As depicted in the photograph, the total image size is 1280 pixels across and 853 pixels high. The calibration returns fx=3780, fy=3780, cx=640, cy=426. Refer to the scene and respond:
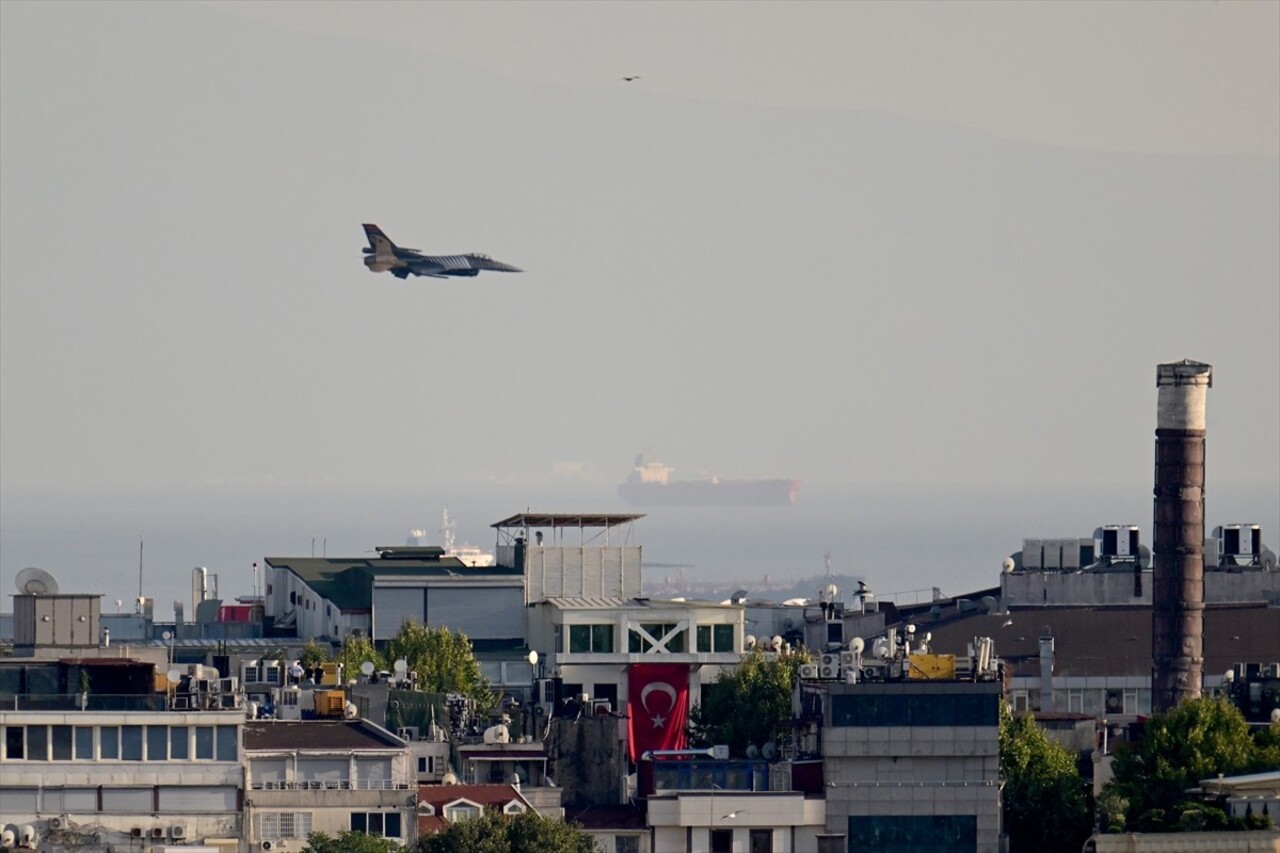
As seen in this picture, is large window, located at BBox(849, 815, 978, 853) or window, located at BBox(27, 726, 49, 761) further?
large window, located at BBox(849, 815, 978, 853)

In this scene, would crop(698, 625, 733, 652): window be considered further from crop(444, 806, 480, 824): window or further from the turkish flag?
crop(444, 806, 480, 824): window

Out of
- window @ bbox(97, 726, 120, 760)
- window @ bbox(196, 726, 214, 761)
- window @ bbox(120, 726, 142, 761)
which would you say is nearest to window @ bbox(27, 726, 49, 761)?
window @ bbox(97, 726, 120, 760)

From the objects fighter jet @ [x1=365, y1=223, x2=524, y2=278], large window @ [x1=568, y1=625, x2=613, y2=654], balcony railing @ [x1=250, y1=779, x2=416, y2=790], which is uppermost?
fighter jet @ [x1=365, y1=223, x2=524, y2=278]

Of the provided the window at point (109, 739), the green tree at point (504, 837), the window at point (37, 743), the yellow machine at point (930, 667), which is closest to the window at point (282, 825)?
the green tree at point (504, 837)

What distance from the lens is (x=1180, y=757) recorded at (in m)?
100

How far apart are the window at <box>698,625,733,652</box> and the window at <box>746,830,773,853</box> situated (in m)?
34.0

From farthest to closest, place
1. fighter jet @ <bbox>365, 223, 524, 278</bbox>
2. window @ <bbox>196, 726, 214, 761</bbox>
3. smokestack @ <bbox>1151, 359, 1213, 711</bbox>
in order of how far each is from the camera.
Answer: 1. fighter jet @ <bbox>365, 223, 524, 278</bbox>
2. smokestack @ <bbox>1151, 359, 1213, 711</bbox>
3. window @ <bbox>196, 726, 214, 761</bbox>

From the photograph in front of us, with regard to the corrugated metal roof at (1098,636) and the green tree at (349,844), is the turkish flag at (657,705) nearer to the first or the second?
the corrugated metal roof at (1098,636)

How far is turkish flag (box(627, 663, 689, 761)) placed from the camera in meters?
123

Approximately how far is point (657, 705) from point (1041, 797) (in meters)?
27.5

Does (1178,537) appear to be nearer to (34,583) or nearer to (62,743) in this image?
(34,583)

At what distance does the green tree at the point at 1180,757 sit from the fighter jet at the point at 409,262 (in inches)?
3613

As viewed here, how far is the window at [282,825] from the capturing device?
91375mm

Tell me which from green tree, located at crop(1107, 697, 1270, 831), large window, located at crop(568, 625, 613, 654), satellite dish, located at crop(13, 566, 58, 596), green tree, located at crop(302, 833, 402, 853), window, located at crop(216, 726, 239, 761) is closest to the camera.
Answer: green tree, located at crop(302, 833, 402, 853)
